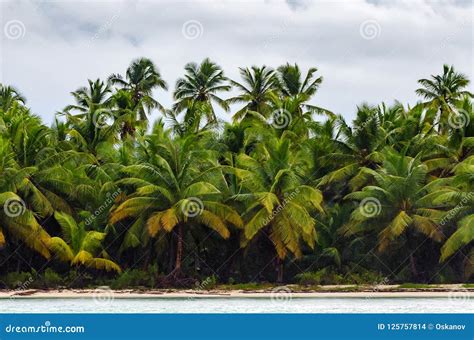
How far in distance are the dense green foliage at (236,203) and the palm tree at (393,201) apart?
0.06 m

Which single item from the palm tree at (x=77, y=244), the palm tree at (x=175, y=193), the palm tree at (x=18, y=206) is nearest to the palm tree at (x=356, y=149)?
the palm tree at (x=175, y=193)

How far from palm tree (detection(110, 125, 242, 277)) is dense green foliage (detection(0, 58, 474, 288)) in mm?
58

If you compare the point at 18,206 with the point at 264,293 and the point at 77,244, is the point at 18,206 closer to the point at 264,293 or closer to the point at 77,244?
the point at 77,244

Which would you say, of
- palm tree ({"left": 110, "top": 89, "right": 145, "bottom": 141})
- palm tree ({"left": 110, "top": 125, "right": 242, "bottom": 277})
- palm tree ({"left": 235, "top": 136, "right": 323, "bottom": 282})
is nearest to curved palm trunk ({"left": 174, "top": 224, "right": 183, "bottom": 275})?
palm tree ({"left": 110, "top": 125, "right": 242, "bottom": 277})

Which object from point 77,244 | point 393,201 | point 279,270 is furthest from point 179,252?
point 393,201

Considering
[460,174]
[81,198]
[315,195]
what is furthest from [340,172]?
[81,198]

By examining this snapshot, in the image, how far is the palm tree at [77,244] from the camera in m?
32.4

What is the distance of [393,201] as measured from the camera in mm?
34000

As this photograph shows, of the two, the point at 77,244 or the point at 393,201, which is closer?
the point at 77,244

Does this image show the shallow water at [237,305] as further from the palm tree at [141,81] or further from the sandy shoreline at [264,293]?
the palm tree at [141,81]

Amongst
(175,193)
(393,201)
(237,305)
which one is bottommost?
(237,305)

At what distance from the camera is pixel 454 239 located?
32.0 meters

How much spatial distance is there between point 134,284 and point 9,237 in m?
5.86

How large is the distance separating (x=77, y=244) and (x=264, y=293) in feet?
28.1
